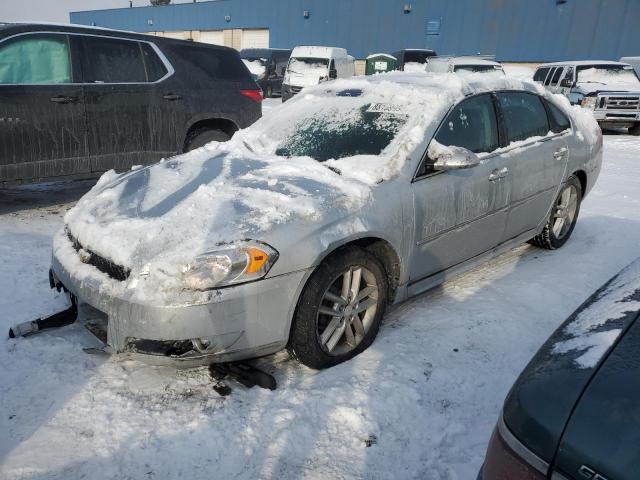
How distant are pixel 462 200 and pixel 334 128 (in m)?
1.00

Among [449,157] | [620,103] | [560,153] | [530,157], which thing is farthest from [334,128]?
[620,103]

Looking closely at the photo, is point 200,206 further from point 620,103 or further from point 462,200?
point 620,103

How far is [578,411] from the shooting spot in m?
1.26


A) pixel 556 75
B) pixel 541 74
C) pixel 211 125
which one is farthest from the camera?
pixel 541 74

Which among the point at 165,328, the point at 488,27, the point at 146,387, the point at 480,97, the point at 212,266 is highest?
the point at 488,27

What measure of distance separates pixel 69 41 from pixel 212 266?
3968mm

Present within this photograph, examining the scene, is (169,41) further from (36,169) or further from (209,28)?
(209,28)

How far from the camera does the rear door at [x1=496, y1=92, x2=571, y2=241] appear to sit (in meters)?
3.86

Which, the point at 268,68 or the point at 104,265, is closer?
the point at 104,265

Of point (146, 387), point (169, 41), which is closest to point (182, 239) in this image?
point (146, 387)

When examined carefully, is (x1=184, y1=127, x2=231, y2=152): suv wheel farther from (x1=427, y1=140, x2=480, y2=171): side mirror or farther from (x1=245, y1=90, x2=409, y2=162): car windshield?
(x1=427, y1=140, x2=480, y2=171): side mirror

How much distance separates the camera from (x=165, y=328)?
232 centimetres

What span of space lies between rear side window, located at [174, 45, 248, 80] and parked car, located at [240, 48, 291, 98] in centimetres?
1431

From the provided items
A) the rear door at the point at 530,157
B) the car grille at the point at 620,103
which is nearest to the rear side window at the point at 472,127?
the rear door at the point at 530,157
